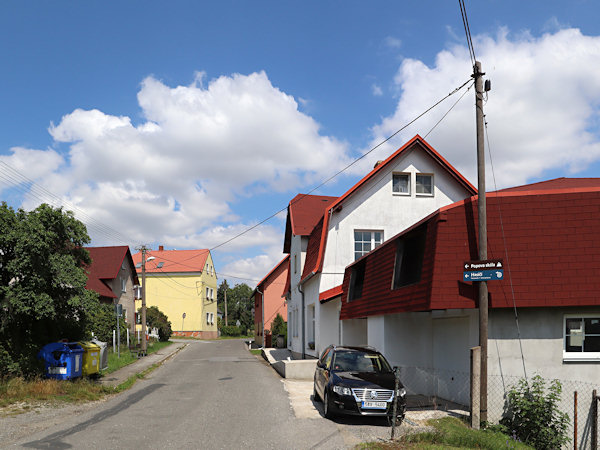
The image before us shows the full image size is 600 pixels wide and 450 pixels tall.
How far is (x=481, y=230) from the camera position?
10.7 metres

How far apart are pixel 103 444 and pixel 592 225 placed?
998 centimetres

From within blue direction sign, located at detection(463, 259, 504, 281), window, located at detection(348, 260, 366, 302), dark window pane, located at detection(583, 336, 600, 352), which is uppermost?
blue direction sign, located at detection(463, 259, 504, 281)

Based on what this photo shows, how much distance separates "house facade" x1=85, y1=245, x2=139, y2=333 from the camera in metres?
36.4

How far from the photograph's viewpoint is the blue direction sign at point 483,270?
396 inches

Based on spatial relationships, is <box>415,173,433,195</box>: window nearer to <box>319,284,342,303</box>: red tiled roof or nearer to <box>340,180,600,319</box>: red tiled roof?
<box>319,284,342,303</box>: red tiled roof

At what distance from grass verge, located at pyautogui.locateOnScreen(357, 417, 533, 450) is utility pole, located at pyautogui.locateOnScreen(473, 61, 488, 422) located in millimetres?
1005

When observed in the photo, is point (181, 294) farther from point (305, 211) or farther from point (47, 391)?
point (47, 391)

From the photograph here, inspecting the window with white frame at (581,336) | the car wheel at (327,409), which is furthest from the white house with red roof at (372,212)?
the window with white frame at (581,336)

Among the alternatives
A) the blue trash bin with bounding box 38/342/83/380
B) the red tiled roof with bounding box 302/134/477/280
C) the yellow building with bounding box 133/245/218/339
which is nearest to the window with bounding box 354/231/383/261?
the red tiled roof with bounding box 302/134/477/280

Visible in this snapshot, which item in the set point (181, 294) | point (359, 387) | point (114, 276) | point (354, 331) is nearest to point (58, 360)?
point (359, 387)

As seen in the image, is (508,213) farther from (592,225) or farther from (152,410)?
(152,410)

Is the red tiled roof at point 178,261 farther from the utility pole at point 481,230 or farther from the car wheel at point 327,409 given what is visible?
the utility pole at point 481,230

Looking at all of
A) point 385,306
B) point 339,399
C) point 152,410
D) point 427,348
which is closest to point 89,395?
point 152,410

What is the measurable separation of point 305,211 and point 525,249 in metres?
17.3
